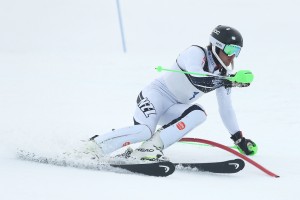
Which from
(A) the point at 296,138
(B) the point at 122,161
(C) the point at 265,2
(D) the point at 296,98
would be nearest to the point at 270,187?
(B) the point at 122,161

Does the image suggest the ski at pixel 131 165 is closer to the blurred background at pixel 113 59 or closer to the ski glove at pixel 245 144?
the blurred background at pixel 113 59

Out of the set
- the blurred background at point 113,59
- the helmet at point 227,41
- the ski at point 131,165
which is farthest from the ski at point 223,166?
the blurred background at point 113,59

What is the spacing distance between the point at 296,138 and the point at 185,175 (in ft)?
8.08

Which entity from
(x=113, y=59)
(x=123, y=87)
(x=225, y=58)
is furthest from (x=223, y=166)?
(x=113, y=59)

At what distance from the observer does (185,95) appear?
5117mm

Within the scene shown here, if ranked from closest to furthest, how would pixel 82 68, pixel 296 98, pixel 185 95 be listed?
1. pixel 185 95
2. pixel 296 98
3. pixel 82 68

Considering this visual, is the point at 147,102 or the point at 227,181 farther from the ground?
the point at 147,102

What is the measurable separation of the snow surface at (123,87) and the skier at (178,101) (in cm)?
37

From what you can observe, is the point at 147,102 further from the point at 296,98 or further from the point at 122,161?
the point at 296,98

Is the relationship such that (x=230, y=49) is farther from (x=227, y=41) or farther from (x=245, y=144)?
(x=245, y=144)

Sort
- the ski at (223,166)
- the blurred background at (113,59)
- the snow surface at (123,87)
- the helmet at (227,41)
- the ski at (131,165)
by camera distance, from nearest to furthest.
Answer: the snow surface at (123,87) < the ski at (131,165) < the ski at (223,166) < the helmet at (227,41) < the blurred background at (113,59)

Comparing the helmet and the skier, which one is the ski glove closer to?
the skier

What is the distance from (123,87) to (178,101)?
484 centimetres

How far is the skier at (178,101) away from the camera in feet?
15.2
